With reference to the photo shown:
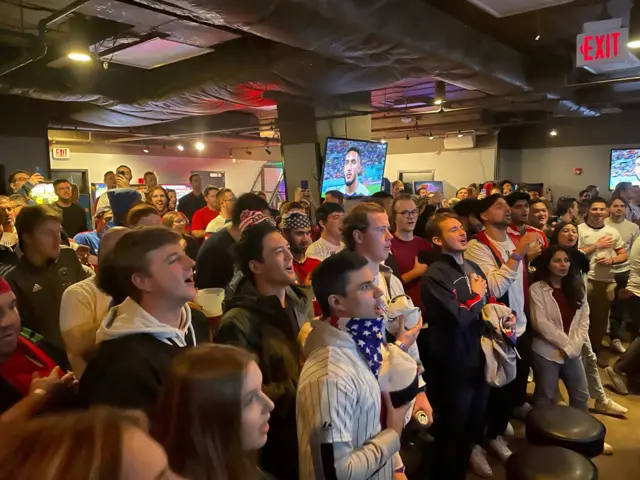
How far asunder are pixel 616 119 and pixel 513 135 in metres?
2.20

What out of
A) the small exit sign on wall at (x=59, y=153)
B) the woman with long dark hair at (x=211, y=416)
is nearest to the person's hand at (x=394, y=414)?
the woman with long dark hair at (x=211, y=416)

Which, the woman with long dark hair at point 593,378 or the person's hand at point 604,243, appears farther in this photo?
the person's hand at point 604,243

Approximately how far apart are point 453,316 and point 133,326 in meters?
1.80

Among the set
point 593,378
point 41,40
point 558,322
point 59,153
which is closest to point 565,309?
point 558,322

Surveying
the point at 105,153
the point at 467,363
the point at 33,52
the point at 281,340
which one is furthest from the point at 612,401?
the point at 105,153

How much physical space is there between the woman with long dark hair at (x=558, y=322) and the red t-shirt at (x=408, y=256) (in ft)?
2.75

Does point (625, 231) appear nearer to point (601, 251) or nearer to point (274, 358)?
point (601, 251)

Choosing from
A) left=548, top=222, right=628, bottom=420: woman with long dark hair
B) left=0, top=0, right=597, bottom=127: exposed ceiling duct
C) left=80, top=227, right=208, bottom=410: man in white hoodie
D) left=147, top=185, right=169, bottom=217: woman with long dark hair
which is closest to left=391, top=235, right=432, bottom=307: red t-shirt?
left=548, top=222, right=628, bottom=420: woman with long dark hair

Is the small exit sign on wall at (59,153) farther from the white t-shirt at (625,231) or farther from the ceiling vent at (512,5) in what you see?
the white t-shirt at (625,231)

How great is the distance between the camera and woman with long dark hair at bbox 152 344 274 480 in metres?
0.97

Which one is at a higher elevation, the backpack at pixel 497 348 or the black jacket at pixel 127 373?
the black jacket at pixel 127 373

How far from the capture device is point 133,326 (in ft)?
4.45

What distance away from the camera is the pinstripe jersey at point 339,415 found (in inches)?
55.1

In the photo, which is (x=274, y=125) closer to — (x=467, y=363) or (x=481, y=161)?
(x=481, y=161)
